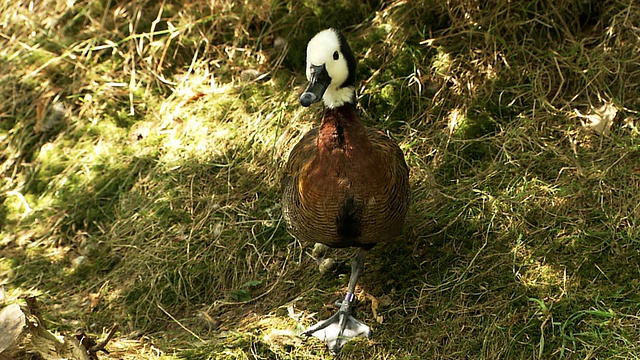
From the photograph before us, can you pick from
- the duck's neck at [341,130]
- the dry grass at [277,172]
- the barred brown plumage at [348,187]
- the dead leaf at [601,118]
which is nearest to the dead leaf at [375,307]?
the dry grass at [277,172]

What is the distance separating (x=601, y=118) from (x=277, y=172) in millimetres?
1914

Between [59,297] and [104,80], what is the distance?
1.75 meters

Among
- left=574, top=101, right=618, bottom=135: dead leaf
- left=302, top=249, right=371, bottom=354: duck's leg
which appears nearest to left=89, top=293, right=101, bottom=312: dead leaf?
left=302, top=249, right=371, bottom=354: duck's leg

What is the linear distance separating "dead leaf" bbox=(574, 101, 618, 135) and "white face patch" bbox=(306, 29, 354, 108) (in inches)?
59.9

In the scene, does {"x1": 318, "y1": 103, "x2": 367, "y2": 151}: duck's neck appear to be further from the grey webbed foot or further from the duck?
the grey webbed foot

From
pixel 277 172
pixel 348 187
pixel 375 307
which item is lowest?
pixel 375 307

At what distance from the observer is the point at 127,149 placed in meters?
4.83

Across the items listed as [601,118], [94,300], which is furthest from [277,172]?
[601,118]

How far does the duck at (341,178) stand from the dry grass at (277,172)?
426mm

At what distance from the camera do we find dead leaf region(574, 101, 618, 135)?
12.6ft

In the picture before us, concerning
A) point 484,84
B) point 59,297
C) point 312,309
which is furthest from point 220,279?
point 484,84

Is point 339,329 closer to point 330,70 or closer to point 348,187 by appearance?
point 348,187

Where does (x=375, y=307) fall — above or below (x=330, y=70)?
below

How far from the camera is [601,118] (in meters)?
3.88
